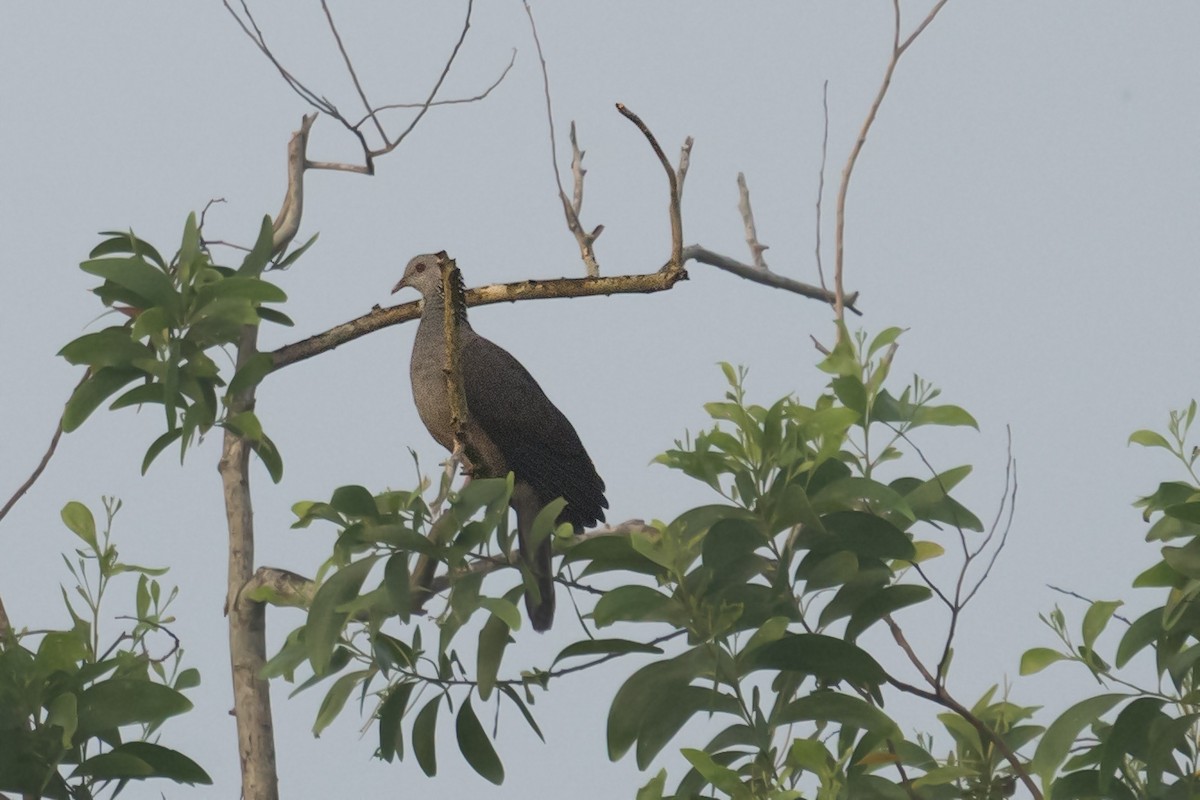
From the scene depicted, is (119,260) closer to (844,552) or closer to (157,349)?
(157,349)

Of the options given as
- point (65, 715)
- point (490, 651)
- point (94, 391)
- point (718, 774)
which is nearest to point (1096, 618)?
point (718, 774)

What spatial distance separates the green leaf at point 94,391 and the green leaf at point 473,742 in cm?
102

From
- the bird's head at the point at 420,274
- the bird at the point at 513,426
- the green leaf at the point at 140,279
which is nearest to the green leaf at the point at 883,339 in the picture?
the green leaf at the point at 140,279

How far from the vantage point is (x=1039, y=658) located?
104 inches

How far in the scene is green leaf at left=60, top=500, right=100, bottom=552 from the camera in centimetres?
296

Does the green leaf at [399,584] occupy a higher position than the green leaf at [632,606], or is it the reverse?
the green leaf at [399,584]

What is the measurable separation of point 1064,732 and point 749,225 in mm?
2371

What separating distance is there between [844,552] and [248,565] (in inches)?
82.5

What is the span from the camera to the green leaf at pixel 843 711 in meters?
2.37

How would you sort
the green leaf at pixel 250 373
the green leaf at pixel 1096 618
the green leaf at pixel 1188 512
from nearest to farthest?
the green leaf at pixel 1188 512, the green leaf at pixel 1096 618, the green leaf at pixel 250 373

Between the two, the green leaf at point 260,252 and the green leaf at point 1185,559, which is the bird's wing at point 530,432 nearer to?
the green leaf at point 260,252

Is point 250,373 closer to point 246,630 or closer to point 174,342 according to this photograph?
Result: point 174,342

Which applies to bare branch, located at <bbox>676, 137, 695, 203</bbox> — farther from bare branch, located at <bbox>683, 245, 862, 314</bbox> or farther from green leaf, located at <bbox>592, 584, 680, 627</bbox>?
green leaf, located at <bbox>592, 584, 680, 627</bbox>

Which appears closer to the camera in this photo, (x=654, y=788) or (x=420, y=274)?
(x=654, y=788)
